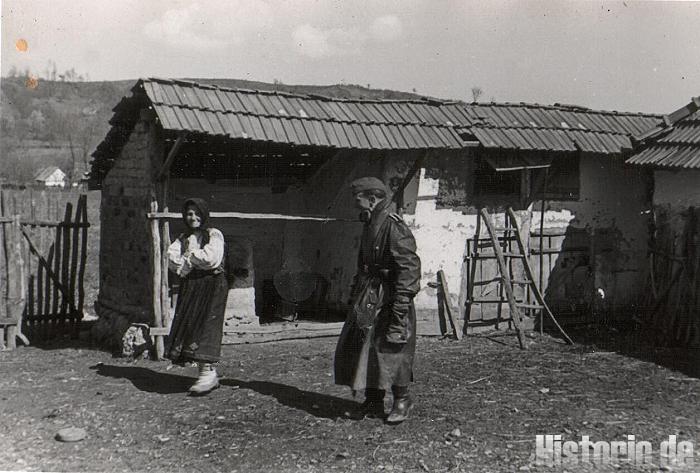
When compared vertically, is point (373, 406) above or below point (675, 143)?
below

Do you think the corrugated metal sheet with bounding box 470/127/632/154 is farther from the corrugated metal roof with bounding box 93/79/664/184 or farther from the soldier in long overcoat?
the soldier in long overcoat

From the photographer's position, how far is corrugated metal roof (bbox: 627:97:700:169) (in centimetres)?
870

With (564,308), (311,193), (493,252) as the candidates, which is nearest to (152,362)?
(311,193)

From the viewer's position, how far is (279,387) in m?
6.72

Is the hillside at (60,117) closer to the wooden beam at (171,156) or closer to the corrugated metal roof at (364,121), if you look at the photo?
the corrugated metal roof at (364,121)

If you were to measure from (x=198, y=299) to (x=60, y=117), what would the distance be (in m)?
45.4

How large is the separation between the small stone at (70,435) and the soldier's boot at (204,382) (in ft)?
3.98

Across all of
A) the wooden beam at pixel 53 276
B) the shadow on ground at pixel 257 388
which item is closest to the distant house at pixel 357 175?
the wooden beam at pixel 53 276

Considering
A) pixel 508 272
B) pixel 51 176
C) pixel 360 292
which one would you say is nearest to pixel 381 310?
pixel 360 292

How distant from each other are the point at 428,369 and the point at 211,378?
8.26 ft

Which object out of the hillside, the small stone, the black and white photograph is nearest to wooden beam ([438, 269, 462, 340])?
the black and white photograph

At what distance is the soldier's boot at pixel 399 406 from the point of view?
5.46 m

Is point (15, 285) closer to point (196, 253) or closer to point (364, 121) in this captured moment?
point (196, 253)

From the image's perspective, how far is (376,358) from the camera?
17.4 feet
